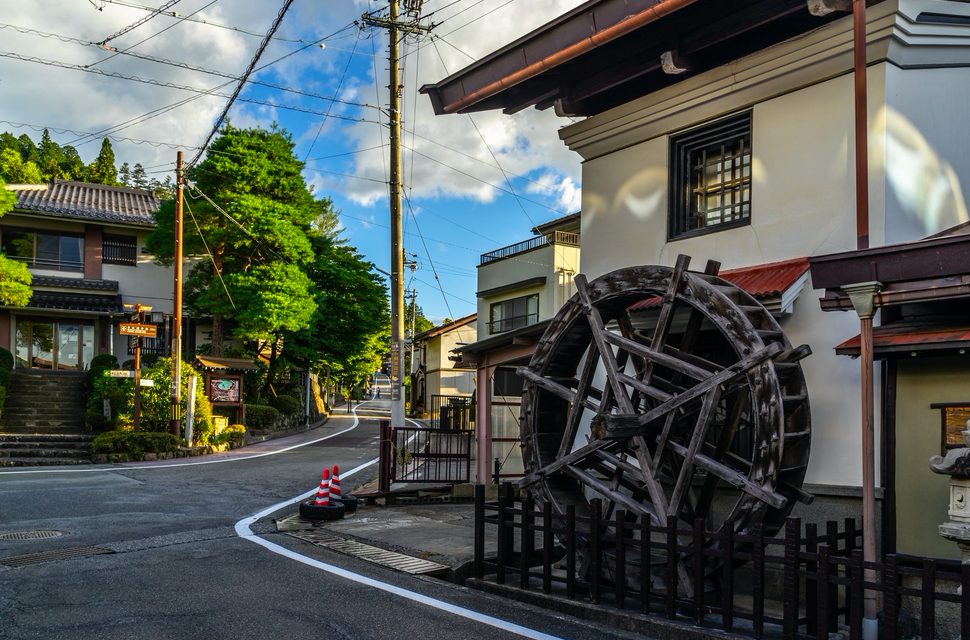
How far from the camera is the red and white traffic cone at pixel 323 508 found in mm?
11836

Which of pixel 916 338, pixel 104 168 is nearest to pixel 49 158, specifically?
pixel 104 168

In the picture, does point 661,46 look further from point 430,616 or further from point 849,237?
point 430,616

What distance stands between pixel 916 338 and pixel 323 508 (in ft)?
28.0

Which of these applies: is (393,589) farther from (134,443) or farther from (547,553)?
(134,443)

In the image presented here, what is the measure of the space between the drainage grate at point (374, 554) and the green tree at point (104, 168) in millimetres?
43522

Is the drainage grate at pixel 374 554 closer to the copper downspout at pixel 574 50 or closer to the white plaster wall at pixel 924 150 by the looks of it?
the white plaster wall at pixel 924 150

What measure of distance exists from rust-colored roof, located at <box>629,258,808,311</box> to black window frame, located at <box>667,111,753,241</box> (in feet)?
2.20

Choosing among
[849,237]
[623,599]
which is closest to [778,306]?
[849,237]

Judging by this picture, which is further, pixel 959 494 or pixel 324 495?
pixel 324 495

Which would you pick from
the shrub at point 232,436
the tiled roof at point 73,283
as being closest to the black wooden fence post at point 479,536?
the shrub at point 232,436

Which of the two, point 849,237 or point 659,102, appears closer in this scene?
point 849,237

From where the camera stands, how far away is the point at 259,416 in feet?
99.1

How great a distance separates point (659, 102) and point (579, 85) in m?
1.28

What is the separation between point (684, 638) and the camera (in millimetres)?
6168
